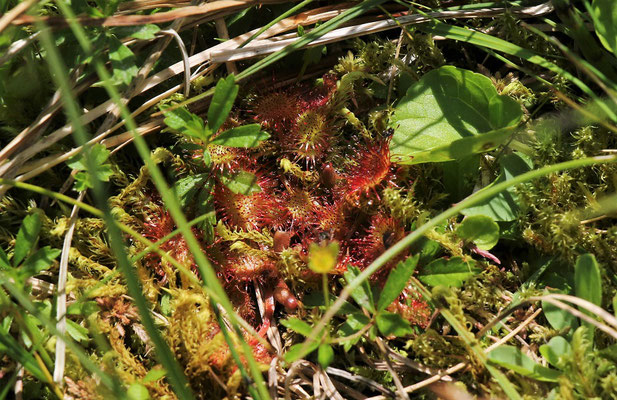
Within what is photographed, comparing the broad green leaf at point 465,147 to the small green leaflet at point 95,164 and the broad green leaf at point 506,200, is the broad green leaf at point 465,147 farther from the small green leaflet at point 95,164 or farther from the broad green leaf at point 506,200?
the small green leaflet at point 95,164

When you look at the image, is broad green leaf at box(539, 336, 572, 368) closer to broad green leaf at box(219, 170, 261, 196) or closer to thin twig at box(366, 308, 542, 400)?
thin twig at box(366, 308, 542, 400)

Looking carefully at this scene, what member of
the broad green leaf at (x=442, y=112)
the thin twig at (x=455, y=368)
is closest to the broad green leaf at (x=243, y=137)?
the broad green leaf at (x=442, y=112)


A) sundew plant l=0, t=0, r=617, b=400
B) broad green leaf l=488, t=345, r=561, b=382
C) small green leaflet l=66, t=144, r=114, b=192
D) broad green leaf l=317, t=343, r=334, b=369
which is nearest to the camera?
broad green leaf l=317, t=343, r=334, b=369

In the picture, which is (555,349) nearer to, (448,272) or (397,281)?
(448,272)

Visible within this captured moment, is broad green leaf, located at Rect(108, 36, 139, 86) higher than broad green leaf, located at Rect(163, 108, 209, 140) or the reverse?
higher

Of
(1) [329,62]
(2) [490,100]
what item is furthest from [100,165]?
(2) [490,100]

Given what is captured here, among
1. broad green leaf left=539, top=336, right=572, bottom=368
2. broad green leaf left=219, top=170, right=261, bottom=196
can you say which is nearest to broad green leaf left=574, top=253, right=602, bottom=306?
broad green leaf left=539, top=336, right=572, bottom=368
